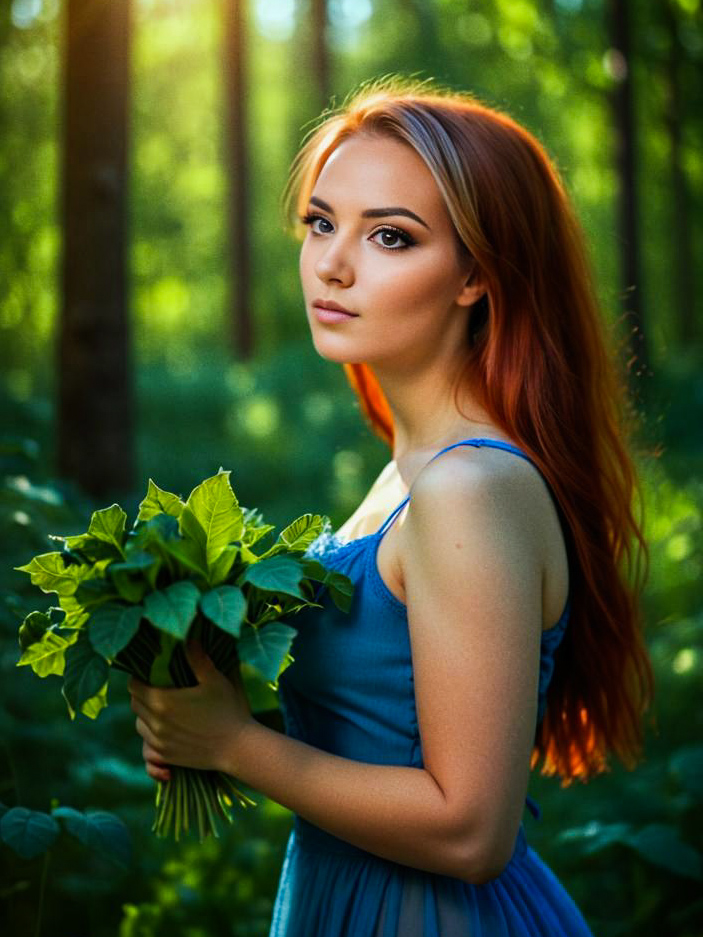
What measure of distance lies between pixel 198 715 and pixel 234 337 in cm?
1512

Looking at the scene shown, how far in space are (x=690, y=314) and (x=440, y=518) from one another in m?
21.1

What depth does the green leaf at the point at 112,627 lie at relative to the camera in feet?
5.01

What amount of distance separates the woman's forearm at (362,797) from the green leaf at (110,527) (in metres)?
0.39

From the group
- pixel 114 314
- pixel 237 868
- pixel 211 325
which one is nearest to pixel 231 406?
pixel 114 314

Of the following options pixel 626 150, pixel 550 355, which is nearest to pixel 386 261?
pixel 550 355

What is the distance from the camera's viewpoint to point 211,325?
1178 inches

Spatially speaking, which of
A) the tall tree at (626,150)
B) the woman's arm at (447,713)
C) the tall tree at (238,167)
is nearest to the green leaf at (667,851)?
the woman's arm at (447,713)

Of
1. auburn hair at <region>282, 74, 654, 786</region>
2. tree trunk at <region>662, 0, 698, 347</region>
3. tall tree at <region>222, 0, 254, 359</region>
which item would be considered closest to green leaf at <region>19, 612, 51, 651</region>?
auburn hair at <region>282, 74, 654, 786</region>

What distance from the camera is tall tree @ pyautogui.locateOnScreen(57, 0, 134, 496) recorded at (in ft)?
22.0

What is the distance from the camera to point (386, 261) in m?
1.91

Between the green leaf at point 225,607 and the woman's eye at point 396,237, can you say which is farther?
the woman's eye at point 396,237

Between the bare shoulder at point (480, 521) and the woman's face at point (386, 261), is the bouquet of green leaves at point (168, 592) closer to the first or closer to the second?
the bare shoulder at point (480, 521)

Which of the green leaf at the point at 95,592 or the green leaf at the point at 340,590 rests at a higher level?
the green leaf at the point at 340,590

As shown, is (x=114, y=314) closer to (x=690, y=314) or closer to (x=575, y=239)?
(x=575, y=239)
